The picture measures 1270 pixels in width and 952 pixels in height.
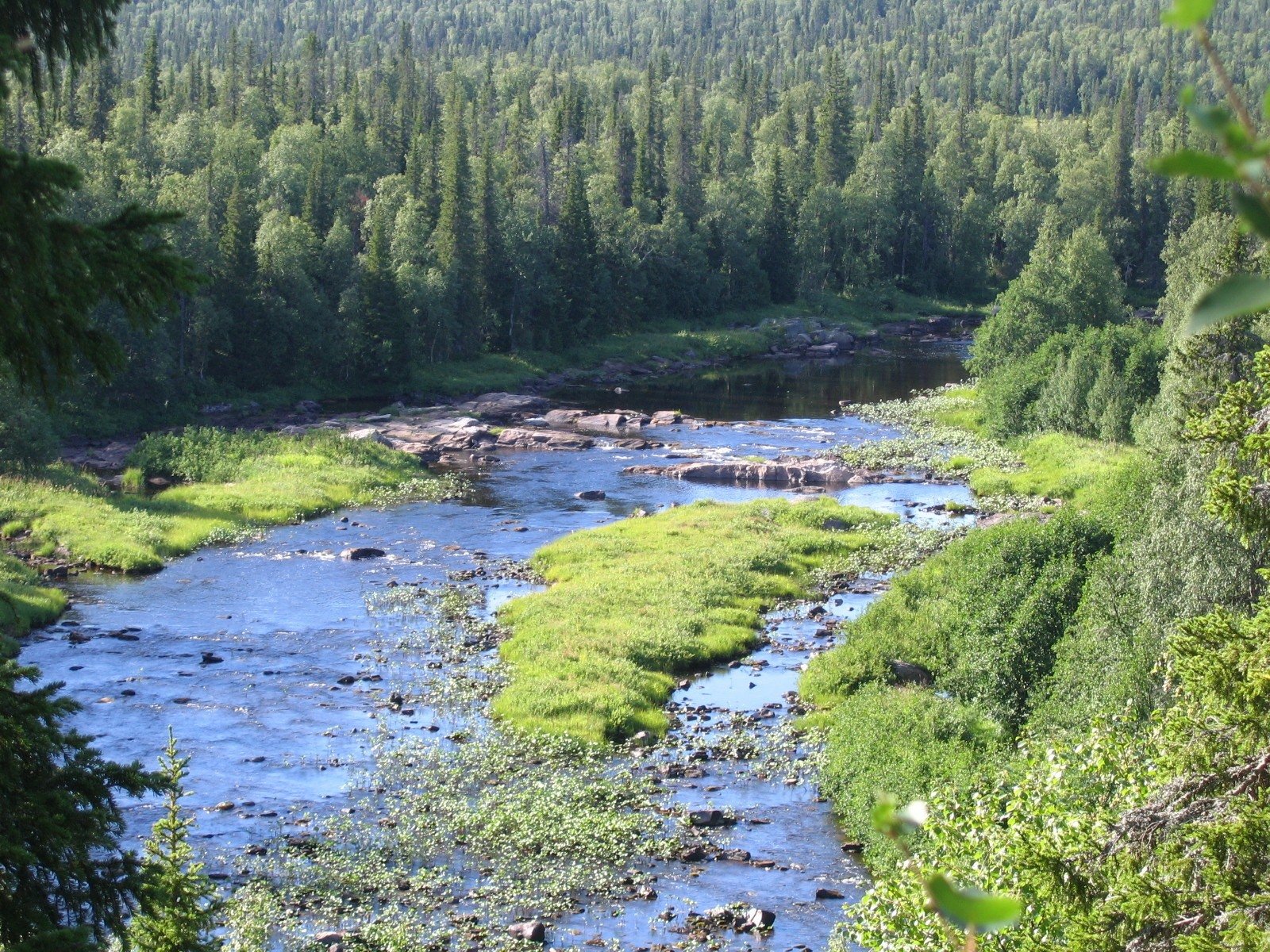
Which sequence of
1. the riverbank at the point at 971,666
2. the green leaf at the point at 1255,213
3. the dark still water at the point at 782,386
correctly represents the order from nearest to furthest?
the green leaf at the point at 1255,213 → the riverbank at the point at 971,666 → the dark still water at the point at 782,386

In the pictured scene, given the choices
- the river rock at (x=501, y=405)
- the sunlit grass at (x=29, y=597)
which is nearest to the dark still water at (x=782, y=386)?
the river rock at (x=501, y=405)

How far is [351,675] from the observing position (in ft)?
119

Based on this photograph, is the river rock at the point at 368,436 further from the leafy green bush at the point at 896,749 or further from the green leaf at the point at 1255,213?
the green leaf at the point at 1255,213

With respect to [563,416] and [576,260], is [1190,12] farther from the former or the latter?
[576,260]

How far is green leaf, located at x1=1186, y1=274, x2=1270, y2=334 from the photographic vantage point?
1.98 metres

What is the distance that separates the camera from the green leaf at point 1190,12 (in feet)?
6.18

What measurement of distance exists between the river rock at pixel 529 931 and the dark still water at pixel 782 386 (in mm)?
57653

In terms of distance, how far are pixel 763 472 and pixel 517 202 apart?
183 feet

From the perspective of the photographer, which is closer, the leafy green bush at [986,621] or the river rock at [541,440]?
the leafy green bush at [986,621]

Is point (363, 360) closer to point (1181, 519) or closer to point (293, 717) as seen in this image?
point (293, 717)

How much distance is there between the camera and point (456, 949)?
73.6 ft

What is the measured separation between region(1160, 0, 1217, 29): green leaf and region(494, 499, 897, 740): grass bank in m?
30.8

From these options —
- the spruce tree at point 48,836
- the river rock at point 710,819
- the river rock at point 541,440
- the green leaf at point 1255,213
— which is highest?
the green leaf at point 1255,213

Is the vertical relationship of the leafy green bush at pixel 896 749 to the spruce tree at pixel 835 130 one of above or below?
below
